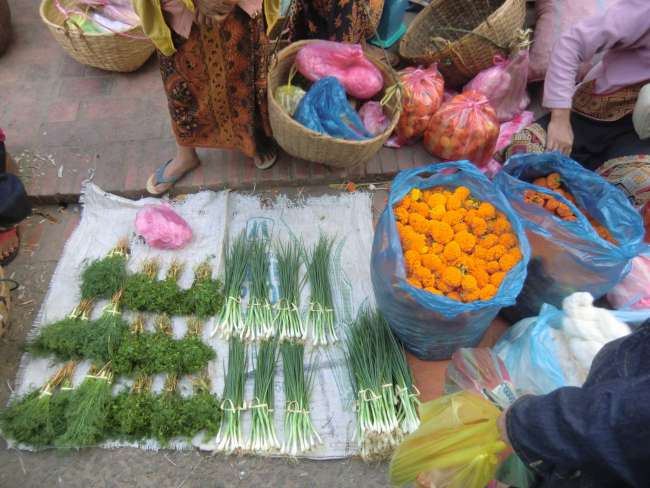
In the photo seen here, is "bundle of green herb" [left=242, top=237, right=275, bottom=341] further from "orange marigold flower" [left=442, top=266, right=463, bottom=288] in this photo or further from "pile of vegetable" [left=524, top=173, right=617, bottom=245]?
"pile of vegetable" [left=524, top=173, right=617, bottom=245]

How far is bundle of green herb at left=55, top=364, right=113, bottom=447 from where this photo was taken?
5.71ft

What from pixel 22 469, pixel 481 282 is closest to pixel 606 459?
pixel 481 282

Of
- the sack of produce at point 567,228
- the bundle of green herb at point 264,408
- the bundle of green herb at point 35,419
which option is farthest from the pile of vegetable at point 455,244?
the bundle of green herb at point 35,419

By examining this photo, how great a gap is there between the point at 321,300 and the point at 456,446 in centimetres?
102

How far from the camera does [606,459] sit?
0.79 m

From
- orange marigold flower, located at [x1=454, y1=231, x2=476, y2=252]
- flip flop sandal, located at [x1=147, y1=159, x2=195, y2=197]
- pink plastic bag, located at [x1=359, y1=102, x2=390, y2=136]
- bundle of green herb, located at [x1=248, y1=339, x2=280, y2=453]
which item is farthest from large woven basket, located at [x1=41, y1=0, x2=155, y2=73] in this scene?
orange marigold flower, located at [x1=454, y1=231, x2=476, y2=252]

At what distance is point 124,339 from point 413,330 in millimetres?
1247

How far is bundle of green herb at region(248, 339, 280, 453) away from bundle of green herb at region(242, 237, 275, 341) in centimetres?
15

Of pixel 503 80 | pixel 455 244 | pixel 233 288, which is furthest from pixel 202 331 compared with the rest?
pixel 503 80

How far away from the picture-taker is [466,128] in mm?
2582

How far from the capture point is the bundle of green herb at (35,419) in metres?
1.75

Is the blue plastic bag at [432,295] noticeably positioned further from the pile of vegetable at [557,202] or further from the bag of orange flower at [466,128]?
the bag of orange flower at [466,128]

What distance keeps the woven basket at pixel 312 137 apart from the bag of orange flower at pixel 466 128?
364mm

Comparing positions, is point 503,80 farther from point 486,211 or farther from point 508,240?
point 508,240
